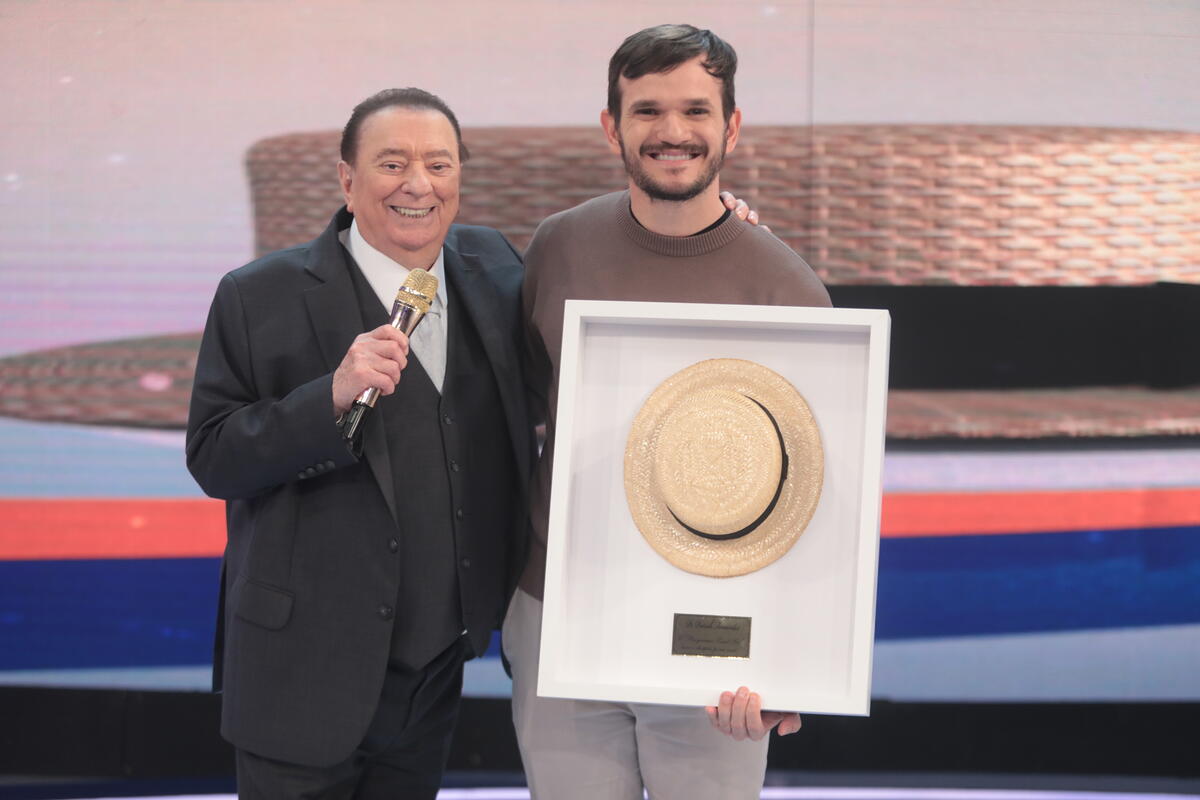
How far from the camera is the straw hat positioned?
1601 millimetres

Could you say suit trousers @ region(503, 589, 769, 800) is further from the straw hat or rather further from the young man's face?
the young man's face

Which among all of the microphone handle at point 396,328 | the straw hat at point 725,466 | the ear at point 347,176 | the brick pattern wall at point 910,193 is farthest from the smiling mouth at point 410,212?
the brick pattern wall at point 910,193

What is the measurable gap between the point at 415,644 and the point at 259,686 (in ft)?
0.86

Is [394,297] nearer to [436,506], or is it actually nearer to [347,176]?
[347,176]

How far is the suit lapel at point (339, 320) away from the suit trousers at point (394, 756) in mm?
340

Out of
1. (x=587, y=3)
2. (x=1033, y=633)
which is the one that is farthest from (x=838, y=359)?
(x=1033, y=633)

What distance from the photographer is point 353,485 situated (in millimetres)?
1758

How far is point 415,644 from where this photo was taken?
179 centimetres

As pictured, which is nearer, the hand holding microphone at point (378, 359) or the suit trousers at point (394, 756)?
the hand holding microphone at point (378, 359)

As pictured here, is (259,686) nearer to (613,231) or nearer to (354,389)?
(354,389)

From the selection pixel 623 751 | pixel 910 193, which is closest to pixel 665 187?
pixel 623 751

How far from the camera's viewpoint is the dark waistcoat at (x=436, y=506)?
1.77 meters

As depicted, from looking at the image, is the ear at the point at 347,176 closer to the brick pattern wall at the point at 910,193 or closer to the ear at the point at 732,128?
the ear at the point at 732,128

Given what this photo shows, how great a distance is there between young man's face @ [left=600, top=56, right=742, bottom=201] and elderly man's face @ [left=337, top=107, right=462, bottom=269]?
31cm
